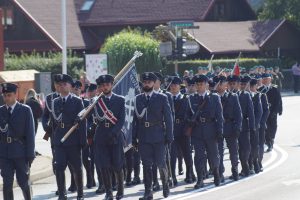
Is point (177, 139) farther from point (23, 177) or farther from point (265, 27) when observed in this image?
point (265, 27)

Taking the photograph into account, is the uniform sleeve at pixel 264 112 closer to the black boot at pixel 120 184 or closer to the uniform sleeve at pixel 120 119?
the black boot at pixel 120 184

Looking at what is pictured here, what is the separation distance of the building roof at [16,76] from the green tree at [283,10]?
1119 inches

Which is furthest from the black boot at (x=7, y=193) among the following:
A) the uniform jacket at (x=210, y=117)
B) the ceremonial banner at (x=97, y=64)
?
the ceremonial banner at (x=97, y=64)

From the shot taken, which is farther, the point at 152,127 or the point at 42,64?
the point at 42,64

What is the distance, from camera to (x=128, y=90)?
1686 cm

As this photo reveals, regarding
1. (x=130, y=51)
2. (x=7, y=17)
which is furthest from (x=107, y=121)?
(x=7, y=17)

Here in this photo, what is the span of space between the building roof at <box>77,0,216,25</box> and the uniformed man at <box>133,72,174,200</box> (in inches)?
1684

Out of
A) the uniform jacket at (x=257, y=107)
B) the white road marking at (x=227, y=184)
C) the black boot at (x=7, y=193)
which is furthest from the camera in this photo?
the uniform jacket at (x=257, y=107)

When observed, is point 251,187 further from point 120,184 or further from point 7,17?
point 7,17

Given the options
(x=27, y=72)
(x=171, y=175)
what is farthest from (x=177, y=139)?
(x=27, y=72)

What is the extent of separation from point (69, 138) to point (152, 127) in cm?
132

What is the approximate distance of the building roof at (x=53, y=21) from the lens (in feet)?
184

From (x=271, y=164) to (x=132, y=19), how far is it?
1590 inches

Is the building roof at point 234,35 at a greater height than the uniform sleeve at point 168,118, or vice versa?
the building roof at point 234,35
